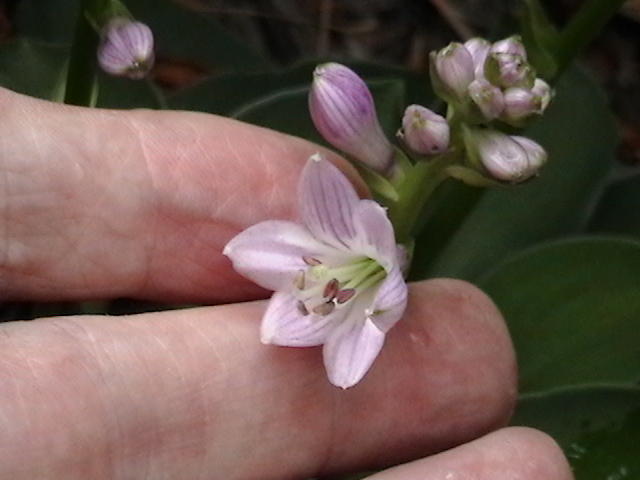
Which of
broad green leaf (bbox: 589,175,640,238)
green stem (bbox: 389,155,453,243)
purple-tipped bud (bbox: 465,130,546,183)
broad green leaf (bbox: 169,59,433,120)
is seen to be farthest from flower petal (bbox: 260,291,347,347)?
broad green leaf (bbox: 589,175,640,238)

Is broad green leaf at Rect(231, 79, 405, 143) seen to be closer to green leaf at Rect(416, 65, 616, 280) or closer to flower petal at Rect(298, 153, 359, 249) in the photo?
green leaf at Rect(416, 65, 616, 280)

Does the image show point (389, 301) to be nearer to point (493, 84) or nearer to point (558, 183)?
point (493, 84)

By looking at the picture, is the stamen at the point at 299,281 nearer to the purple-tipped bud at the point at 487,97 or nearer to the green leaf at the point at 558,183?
the purple-tipped bud at the point at 487,97

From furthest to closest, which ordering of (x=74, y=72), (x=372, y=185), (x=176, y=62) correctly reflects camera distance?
1. (x=176, y=62)
2. (x=74, y=72)
3. (x=372, y=185)

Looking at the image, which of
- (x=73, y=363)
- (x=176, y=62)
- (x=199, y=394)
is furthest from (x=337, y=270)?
(x=176, y=62)

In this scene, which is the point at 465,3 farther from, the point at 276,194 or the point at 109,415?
the point at 109,415

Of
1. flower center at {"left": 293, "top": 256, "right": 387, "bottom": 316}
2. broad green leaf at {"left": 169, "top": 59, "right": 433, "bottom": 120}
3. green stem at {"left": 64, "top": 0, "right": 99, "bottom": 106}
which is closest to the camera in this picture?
flower center at {"left": 293, "top": 256, "right": 387, "bottom": 316}

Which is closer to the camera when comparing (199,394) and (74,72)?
(199,394)
